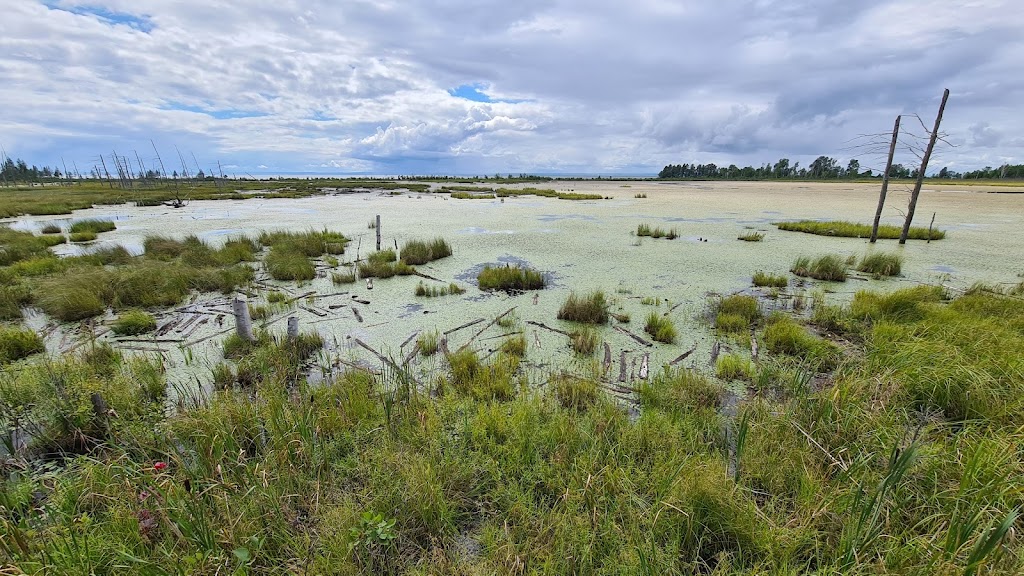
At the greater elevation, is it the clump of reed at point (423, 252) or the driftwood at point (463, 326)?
the clump of reed at point (423, 252)

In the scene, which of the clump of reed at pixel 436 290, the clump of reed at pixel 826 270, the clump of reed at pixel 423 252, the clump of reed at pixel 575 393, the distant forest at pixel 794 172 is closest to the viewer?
the clump of reed at pixel 575 393

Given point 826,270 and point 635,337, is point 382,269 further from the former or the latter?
point 826,270

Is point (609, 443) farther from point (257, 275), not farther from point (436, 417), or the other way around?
point (257, 275)

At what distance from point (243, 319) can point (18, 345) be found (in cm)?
218

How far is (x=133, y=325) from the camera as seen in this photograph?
476 cm

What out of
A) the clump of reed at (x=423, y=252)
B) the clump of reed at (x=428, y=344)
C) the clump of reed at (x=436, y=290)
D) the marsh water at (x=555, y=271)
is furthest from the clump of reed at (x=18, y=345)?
the clump of reed at (x=423, y=252)

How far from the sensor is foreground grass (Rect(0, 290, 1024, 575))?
1763mm

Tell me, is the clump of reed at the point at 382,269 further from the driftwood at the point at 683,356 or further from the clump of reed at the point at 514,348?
the driftwood at the point at 683,356

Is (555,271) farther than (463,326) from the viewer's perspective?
Yes

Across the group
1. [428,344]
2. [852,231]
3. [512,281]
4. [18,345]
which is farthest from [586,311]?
[852,231]

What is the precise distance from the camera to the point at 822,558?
1.78 meters

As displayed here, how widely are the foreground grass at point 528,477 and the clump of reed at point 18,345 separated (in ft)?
3.56

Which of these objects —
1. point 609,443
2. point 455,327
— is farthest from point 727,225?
point 609,443

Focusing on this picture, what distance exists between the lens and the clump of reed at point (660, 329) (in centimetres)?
459
